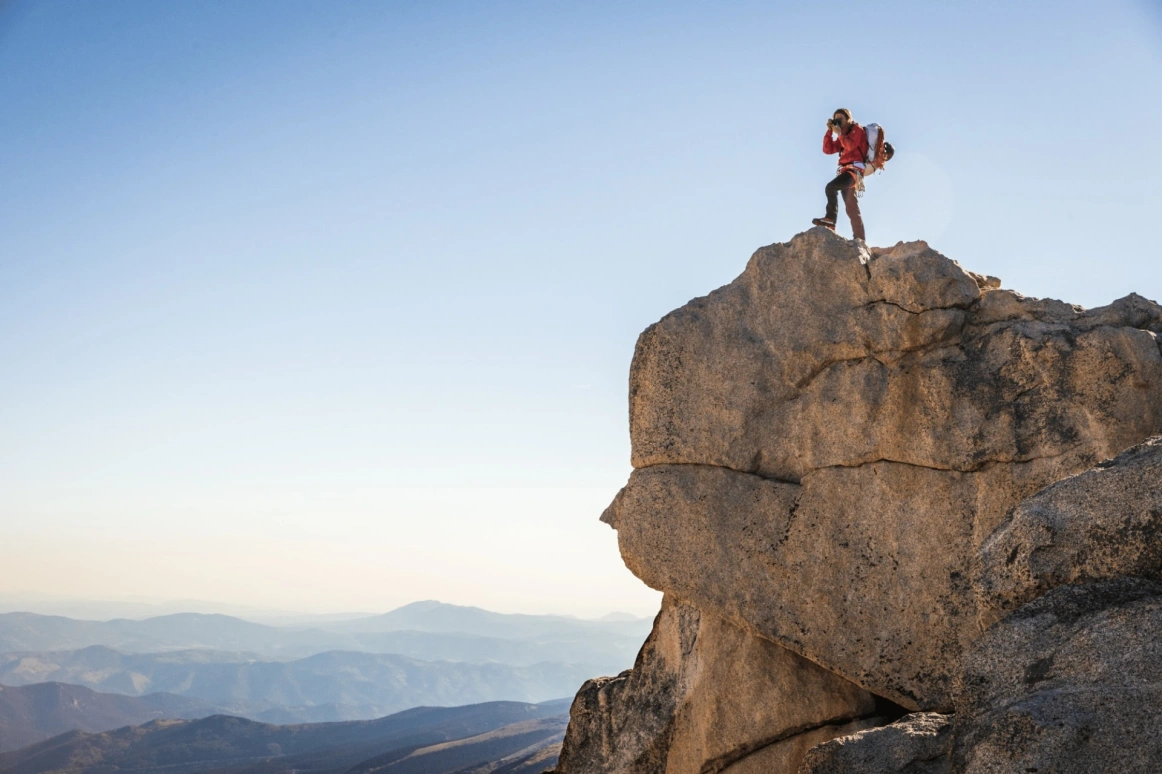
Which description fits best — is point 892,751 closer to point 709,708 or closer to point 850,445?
point 709,708

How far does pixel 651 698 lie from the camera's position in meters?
18.3

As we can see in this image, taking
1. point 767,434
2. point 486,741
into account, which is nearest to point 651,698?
point 767,434

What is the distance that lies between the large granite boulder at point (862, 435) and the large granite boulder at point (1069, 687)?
5.06 meters

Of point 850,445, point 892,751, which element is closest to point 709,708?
point 850,445

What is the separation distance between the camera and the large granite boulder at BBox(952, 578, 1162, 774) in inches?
317

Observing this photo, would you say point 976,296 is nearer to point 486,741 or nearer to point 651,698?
point 651,698

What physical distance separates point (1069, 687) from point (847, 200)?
12417 mm

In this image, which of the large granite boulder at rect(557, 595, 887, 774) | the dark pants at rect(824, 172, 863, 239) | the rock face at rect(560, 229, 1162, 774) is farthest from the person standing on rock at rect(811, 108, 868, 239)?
the large granite boulder at rect(557, 595, 887, 774)

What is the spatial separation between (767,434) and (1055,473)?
4681 millimetres

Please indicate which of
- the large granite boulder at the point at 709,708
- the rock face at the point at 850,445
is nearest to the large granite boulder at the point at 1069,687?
the rock face at the point at 850,445

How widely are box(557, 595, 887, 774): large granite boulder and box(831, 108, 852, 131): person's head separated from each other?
10251mm

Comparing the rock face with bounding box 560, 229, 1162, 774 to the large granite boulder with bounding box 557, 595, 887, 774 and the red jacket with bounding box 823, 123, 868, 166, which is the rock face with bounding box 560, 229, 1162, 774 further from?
the red jacket with bounding box 823, 123, 868, 166

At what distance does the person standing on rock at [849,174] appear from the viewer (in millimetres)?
19047

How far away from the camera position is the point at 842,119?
760 inches
